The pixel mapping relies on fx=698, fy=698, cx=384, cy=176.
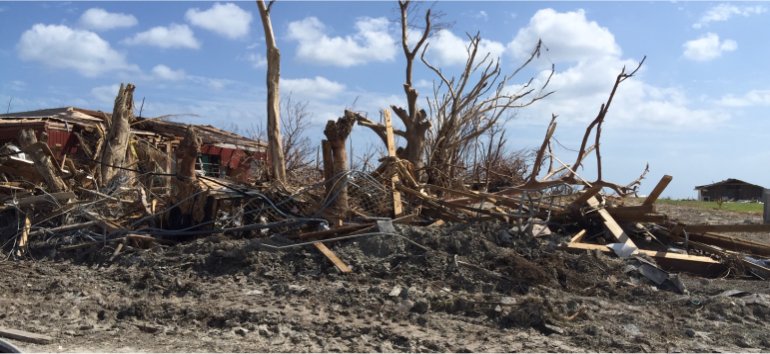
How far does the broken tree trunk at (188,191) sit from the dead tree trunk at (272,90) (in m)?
2.98

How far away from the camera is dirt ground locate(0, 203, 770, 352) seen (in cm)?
555

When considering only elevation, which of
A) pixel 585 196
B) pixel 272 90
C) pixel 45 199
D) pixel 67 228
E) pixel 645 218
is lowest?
pixel 67 228

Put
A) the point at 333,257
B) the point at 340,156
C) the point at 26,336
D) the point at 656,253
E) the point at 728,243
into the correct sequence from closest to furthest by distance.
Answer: the point at 26,336, the point at 333,257, the point at 656,253, the point at 340,156, the point at 728,243

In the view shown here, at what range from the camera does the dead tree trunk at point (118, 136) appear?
1186 centimetres

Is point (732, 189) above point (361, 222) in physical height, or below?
above

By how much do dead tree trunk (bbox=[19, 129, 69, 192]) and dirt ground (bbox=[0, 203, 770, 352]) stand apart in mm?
1998

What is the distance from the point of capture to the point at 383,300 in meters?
6.45

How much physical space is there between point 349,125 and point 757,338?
5.24 meters

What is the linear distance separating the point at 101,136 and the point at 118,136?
1191 millimetres

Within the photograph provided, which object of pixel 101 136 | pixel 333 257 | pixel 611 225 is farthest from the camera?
pixel 101 136

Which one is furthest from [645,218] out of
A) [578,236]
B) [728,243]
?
[578,236]

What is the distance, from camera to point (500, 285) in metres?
6.98

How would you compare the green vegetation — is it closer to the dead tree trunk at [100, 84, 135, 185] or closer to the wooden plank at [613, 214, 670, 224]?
the wooden plank at [613, 214, 670, 224]

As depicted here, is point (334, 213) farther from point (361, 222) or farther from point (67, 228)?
point (67, 228)
